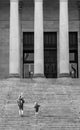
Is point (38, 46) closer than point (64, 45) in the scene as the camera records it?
Yes

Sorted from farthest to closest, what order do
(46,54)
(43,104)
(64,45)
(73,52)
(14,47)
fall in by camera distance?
(46,54) < (73,52) < (64,45) < (14,47) < (43,104)

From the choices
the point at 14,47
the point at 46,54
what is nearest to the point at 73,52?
the point at 46,54

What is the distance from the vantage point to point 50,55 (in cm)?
6719

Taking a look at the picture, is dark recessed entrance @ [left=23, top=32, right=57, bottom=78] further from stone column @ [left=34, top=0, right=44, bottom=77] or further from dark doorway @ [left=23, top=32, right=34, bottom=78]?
stone column @ [left=34, top=0, right=44, bottom=77]

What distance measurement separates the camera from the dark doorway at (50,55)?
6662cm

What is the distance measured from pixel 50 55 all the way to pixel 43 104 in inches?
993

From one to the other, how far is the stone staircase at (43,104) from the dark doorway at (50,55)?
432 inches

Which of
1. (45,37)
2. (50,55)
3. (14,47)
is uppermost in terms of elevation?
(45,37)

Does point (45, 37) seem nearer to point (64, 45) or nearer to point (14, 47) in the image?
point (64, 45)

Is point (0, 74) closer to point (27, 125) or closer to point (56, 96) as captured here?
point (56, 96)

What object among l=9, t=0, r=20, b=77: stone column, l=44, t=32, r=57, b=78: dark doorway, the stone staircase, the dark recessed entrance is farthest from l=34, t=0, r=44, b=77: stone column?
l=44, t=32, r=57, b=78: dark doorway

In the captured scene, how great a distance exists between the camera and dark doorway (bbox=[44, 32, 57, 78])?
6662 centimetres

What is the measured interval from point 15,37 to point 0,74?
11574 millimetres

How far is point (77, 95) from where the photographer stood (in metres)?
46.4
